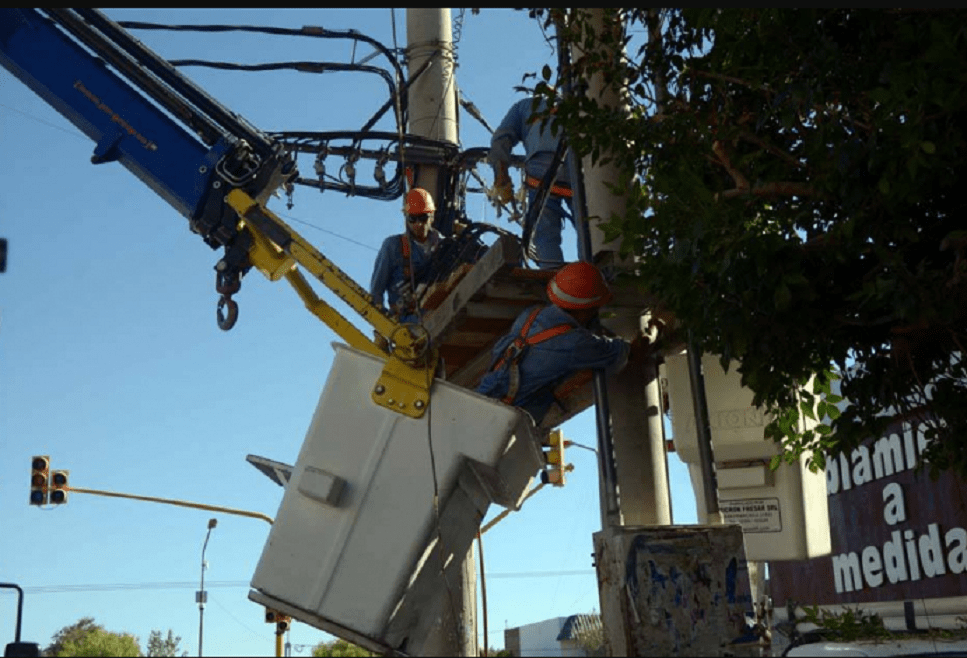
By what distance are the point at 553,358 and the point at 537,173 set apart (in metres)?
3.18

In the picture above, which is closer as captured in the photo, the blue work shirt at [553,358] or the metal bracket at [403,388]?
the metal bracket at [403,388]

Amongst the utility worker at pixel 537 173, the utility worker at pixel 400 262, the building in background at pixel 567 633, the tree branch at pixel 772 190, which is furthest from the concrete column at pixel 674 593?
the utility worker at pixel 400 262

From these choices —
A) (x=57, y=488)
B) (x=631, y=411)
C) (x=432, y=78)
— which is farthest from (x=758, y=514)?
(x=57, y=488)

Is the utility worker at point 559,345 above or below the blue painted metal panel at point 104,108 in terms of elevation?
below

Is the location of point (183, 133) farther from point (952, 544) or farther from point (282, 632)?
point (952, 544)

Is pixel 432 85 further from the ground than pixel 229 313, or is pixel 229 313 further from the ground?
pixel 432 85

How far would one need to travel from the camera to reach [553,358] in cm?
906

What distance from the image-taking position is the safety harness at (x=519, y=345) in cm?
912

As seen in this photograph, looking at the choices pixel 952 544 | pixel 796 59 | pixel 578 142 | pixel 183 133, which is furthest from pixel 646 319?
pixel 952 544

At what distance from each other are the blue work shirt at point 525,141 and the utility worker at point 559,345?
2712mm

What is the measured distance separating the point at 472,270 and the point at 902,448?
1262cm

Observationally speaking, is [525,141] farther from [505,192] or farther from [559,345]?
[559,345]

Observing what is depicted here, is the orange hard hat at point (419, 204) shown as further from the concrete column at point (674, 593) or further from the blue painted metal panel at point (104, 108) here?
the concrete column at point (674, 593)

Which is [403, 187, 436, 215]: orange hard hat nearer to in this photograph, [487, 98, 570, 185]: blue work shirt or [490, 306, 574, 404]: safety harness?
[487, 98, 570, 185]: blue work shirt
